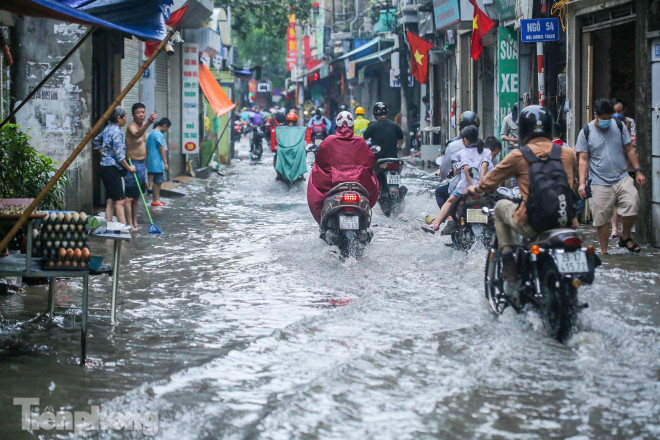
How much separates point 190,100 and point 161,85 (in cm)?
86

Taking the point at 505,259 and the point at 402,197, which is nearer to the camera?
the point at 505,259

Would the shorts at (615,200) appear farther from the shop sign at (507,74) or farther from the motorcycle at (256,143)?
the motorcycle at (256,143)

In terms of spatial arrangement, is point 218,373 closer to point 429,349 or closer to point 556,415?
point 429,349

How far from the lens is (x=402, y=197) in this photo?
15.0 m

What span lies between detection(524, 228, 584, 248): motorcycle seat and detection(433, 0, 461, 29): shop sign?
15.7 metres

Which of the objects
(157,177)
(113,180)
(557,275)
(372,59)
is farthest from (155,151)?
(372,59)

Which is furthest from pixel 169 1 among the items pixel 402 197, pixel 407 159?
pixel 407 159

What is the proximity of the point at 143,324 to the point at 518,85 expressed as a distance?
13274 mm

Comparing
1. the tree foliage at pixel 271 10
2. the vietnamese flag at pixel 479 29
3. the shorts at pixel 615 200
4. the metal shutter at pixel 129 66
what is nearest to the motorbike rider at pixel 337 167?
the shorts at pixel 615 200

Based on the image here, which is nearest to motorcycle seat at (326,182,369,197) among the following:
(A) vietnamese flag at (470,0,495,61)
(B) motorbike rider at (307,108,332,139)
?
(A) vietnamese flag at (470,0,495,61)

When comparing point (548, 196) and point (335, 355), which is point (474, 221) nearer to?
point (548, 196)

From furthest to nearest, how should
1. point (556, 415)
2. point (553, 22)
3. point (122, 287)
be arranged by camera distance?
point (553, 22), point (122, 287), point (556, 415)

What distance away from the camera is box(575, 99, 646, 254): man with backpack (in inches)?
405

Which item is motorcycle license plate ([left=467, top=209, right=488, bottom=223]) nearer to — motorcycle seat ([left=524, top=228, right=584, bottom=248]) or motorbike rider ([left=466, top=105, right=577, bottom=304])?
motorbike rider ([left=466, top=105, right=577, bottom=304])
